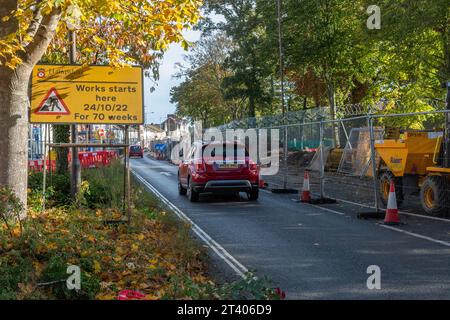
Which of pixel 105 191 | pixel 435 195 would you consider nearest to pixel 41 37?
pixel 105 191

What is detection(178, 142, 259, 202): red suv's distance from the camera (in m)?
15.3

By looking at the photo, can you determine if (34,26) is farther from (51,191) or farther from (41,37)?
(51,191)

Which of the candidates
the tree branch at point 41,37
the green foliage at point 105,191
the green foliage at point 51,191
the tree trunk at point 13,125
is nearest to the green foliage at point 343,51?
the green foliage at point 105,191

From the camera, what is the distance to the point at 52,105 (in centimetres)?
1024

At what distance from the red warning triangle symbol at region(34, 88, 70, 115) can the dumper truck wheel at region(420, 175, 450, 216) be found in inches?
292

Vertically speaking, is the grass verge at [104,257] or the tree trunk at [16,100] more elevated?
the tree trunk at [16,100]

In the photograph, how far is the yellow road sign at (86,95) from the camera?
33.5 ft

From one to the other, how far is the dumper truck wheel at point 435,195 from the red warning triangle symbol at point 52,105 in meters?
7.42

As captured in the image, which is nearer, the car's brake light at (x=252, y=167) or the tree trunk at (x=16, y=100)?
the tree trunk at (x=16, y=100)

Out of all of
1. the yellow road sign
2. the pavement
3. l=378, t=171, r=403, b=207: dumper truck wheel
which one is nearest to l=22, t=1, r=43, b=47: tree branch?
the yellow road sign

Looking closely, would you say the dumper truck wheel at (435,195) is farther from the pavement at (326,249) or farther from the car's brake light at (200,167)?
the car's brake light at (200,167)

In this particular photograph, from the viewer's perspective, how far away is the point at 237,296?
4.63 m

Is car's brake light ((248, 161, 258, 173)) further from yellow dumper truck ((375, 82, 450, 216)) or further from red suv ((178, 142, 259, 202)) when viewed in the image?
yellow dumper truck ((375, 82, 450, 216))

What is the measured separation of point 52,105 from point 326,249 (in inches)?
212
